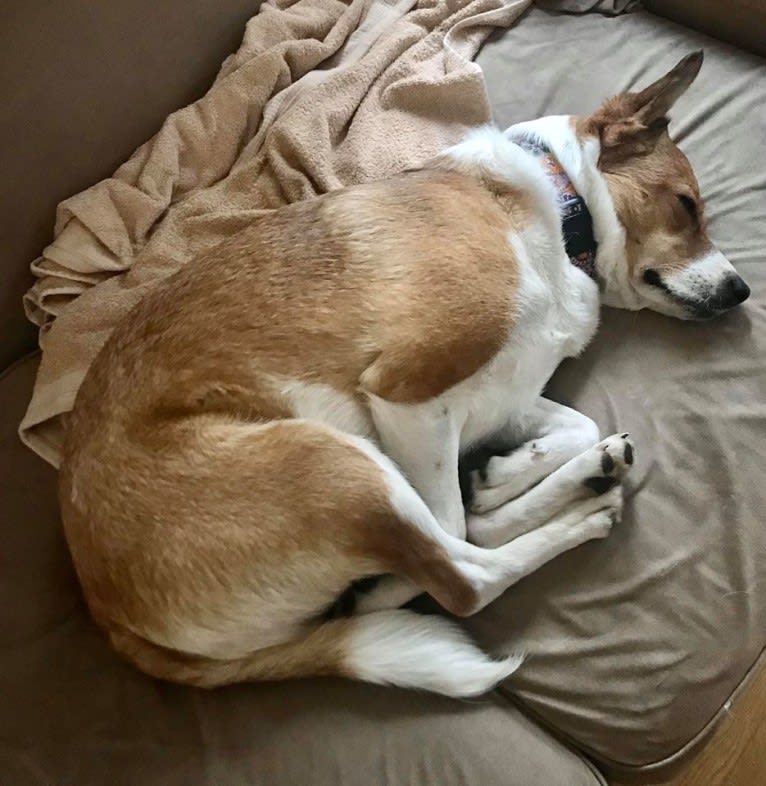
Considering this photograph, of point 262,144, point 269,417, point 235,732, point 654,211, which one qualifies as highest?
point 262,144

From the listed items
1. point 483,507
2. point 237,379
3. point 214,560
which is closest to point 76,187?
point 237,379

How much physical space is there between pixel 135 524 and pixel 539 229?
109 cm

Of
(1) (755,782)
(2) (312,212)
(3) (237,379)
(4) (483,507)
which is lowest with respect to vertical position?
(1) (755,782)

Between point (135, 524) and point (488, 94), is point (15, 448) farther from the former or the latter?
point (488, 94)

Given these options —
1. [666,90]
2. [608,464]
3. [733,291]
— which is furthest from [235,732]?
[666,90]

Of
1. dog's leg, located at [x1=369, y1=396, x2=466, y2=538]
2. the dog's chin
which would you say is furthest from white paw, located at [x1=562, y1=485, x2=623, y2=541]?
the dog's chin

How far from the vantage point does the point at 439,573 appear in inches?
61.7

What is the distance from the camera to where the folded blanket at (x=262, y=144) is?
203 cm

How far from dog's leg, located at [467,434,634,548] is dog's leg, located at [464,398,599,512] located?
0.04 metres

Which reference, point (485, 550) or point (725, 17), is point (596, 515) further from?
point (725, 17)

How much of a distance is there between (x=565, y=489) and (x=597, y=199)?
2.36 ft

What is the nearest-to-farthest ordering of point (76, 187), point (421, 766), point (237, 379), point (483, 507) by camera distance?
1. point (421, 766)
2. point (237, 379)
3. point (483, 507)
4. point (76, 187)

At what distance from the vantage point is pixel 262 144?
2309mm

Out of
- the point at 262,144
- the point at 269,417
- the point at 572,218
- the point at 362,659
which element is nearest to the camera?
the point at 362,659
